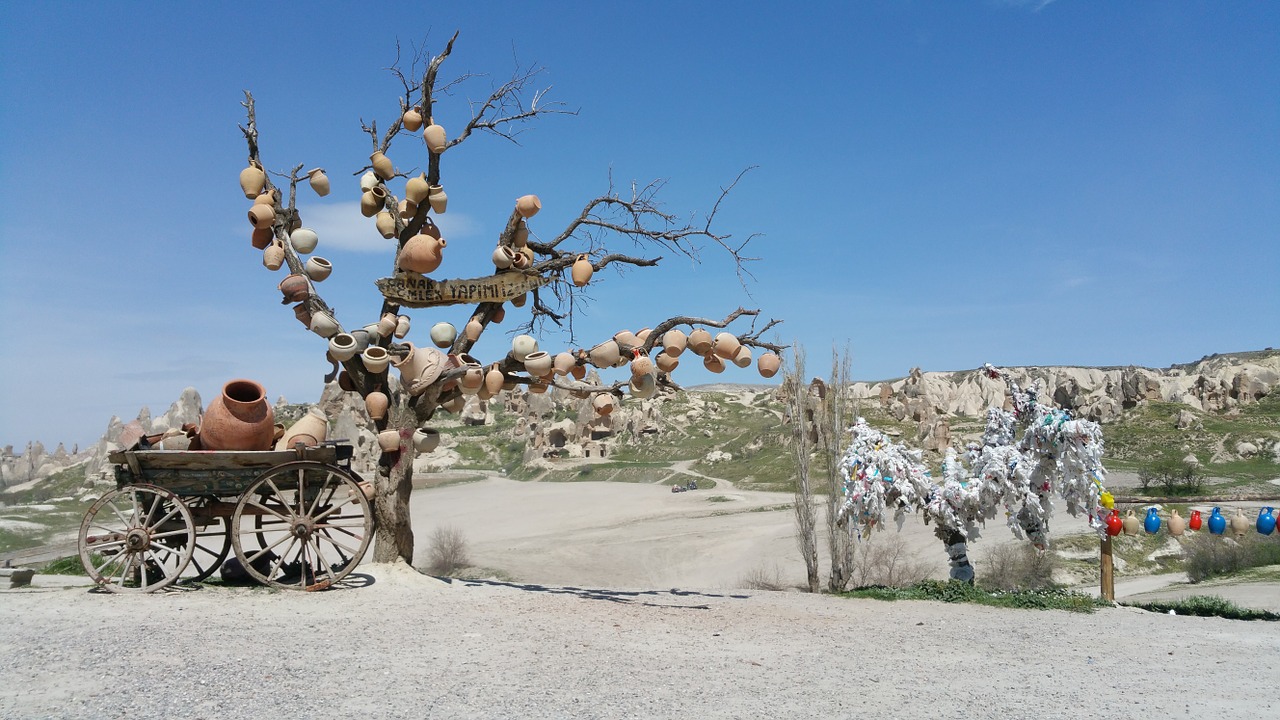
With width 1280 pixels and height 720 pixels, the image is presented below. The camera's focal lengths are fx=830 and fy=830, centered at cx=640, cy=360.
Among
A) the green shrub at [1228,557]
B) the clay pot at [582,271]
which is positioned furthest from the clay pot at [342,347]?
the green shrub at [1228,557]

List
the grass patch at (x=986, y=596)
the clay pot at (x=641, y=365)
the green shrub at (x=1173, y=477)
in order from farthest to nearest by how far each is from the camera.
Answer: the green shrub at (x=1173, y=477) < the grass patch at (x=986, y=596) < the clay pot at (x=641, y=365)

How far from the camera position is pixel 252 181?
405 inches

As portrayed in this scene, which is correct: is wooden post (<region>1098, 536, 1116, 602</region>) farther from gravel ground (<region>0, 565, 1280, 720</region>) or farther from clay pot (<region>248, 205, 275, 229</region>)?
clay pot (<region>248, 205, 275, 229</region>)

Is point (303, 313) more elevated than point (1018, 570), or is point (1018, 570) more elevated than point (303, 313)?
point (303, 313)

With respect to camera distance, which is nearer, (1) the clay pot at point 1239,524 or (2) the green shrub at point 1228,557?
(1) the clay pot at point 1239,524

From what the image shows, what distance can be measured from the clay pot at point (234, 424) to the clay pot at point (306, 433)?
8.1 inches

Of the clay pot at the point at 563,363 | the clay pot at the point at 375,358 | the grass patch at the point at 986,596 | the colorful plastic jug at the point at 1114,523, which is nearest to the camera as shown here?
the clay pot at the point at 375,358

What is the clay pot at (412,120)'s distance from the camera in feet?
35.0

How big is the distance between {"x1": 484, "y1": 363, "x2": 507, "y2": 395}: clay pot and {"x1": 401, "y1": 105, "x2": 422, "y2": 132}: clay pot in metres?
3.28

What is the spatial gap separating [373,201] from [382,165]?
47 cm

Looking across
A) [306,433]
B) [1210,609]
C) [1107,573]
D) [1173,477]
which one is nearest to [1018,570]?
[1107,573]

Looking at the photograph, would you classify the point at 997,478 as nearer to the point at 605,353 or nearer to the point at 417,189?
the point at 605,353

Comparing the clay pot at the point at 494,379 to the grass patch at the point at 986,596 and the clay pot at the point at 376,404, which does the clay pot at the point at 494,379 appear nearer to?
the clay pot at the point at 376,404

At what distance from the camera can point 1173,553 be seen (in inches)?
773
